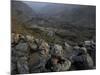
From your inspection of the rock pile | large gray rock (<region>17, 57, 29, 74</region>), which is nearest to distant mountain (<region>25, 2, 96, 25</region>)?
the rock pile

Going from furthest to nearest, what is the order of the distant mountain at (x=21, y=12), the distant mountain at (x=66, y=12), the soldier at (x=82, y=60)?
the soldier at (x=82, y=60) < the distant mountain at (x=66, y=12) < the distant mountain at (x=21, y=12)

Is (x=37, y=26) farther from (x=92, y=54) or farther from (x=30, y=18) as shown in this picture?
(x=92, y=54)

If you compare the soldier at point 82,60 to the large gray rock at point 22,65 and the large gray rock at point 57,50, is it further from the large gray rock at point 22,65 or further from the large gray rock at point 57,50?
the large gray rock at point 22,65

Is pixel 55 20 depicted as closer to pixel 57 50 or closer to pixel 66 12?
pixel 66 12

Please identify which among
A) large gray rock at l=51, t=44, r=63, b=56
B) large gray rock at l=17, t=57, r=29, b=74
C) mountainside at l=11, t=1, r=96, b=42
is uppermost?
mountainside at l=11, t=1, r=96, b=42

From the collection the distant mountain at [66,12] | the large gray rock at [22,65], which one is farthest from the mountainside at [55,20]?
the large gray rock at [22,65]

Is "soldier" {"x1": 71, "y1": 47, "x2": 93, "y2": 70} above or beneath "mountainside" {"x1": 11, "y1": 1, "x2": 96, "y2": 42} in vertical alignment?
beneath

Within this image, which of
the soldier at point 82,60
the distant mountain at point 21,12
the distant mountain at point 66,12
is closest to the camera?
the distant mountain at point 21,12

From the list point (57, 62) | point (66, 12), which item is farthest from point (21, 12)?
point (57, 62)

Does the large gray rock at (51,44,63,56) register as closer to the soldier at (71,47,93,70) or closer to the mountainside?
the mountainside

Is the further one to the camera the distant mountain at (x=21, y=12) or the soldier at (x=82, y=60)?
the soldier at (x=82, y=60)

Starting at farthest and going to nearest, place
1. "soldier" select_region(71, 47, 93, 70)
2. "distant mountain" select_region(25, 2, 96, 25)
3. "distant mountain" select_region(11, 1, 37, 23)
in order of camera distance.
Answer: "soldier" select_region(71, 47, 93, 70) → "distant mountain" select_region(25, 2, 96, 25) → "distant mountain" select_region(11, 1, 37, 23)

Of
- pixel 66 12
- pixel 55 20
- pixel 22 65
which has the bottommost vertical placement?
pixel 22 65

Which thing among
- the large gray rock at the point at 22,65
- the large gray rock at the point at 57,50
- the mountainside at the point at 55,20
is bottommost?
the large gray rock at the point at 22,65
